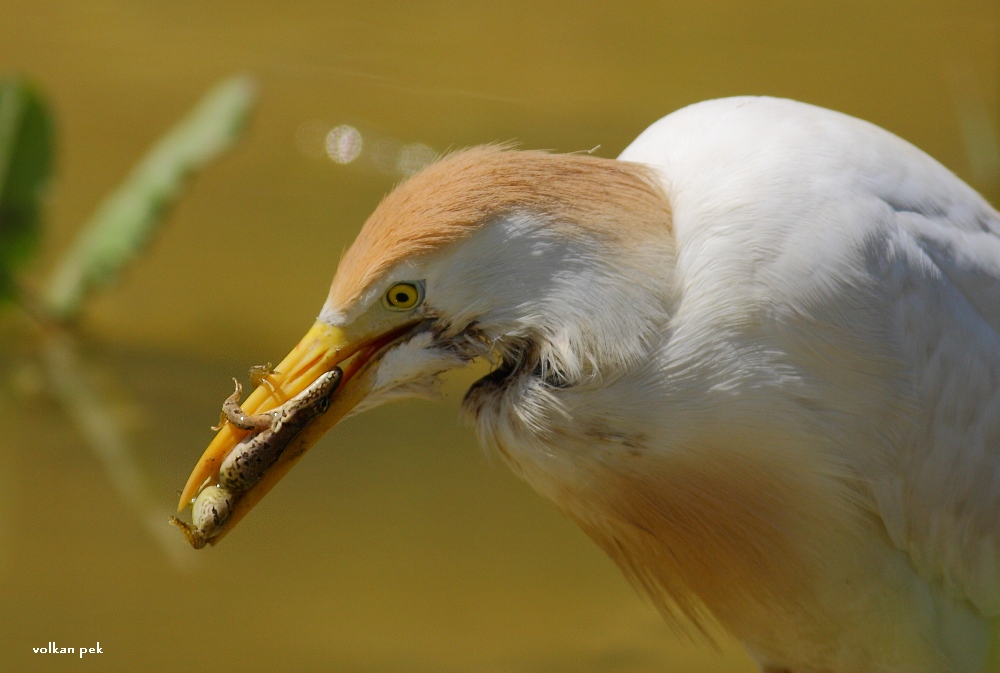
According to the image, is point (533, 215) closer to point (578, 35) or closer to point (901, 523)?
point (901, 523)

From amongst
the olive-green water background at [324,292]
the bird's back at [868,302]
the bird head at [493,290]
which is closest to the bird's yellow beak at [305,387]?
the bird head at [493,290]

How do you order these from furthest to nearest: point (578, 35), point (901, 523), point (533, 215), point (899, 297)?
point (578, 35)
point (901, 523)
point (899, 297)
point (533, 215)

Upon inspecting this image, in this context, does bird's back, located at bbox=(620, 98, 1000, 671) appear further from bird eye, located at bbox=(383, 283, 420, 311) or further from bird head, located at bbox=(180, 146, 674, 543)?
bird eye, located at bbox=(383, 283, 420, 311)

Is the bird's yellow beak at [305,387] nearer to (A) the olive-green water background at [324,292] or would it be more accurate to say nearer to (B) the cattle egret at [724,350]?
(B) the cattle egret at [724,350]

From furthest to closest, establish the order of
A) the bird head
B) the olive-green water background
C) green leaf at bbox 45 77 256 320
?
green leaf at bbox 45 77 256 320, the olive-green water background, the bird head

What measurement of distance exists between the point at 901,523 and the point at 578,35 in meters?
4.60

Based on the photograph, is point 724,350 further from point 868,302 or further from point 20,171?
point 20,171

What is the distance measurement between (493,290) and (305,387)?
354mm

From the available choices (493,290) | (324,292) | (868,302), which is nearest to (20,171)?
(324,292)

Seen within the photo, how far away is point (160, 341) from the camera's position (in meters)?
4.71

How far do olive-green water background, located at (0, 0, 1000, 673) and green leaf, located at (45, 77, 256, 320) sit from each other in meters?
0.27

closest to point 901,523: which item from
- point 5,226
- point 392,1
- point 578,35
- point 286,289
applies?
point 286,289

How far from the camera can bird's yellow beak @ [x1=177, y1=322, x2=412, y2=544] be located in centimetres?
178

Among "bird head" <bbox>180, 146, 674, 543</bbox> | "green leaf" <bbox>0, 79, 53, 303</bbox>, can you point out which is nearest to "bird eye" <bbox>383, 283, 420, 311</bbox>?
"bird head" <bbox>180, 146, 674, 543</bbox>
